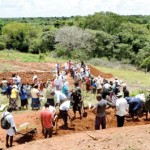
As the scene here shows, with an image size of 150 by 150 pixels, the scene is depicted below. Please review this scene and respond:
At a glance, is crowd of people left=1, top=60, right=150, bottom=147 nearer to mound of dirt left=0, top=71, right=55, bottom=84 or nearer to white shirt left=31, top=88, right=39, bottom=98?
white shirt left=31, top=88, right=39, bottom=98

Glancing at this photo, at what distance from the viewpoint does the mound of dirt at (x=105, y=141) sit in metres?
10.3

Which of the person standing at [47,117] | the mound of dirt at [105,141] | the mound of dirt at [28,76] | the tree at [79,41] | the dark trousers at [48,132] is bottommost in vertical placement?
the mound of dirt at [28,76]

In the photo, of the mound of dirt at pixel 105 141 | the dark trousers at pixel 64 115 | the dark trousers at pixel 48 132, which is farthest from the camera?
the dark trousers at pixel 64 115

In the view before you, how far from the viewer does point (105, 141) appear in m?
10.8

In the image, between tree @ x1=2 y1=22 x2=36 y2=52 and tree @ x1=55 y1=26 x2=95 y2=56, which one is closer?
tree @ x1=55 y1=26 x2=95 y2=56

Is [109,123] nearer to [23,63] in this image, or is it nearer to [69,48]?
[23,63]

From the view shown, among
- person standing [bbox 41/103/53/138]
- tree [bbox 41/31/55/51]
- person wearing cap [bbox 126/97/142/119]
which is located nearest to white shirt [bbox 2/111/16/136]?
person standing [bbox 41/103/53/138]

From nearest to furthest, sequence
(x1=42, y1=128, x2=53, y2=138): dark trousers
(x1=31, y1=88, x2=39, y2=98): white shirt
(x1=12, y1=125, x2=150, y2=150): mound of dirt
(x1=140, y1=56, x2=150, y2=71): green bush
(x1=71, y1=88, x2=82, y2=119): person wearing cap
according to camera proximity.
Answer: (x1=12, y1=125, x2=150, y2=150): mound of dirt → (x1=42, y1=128, x2=53, y2=138): dark trousers → (x1=71, y1=88, x2=82, y2=119): person wearing cap → (x1=31, y1=88, x2=39, y2=98): white shirt → (x1=140, y1=56, x2=150, y2=71): green bush

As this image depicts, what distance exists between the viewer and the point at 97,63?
45.0 m

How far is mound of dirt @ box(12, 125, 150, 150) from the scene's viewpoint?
10344 mm

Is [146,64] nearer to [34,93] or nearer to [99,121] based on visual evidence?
[34,93]

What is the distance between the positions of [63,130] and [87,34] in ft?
116

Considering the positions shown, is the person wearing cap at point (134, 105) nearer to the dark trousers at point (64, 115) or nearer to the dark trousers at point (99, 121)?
the dark trousers at point (99, 121)

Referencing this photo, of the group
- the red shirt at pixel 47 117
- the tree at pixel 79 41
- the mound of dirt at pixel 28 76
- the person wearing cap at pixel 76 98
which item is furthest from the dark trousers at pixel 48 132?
the tree at pixel 79 41
